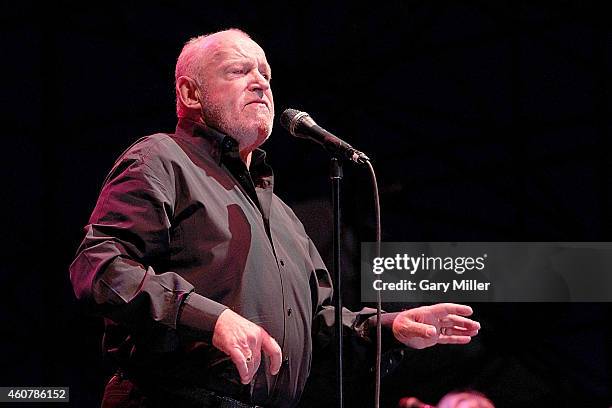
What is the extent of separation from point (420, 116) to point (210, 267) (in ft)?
7.22

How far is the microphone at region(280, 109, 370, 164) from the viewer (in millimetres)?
2001

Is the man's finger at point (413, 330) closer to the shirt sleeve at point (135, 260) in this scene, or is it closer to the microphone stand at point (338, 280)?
the microphone stand at point (338, 280)

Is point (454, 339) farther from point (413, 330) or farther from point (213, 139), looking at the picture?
point (213, 139)

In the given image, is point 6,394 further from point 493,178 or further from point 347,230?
point 493,178

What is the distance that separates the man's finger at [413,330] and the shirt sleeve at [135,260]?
2.06 ft

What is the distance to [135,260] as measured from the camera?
6.42 ft

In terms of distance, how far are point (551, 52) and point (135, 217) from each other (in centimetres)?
275

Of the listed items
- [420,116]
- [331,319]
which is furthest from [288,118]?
[420,116]

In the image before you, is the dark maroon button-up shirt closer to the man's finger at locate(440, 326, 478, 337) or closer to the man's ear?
the man's ear

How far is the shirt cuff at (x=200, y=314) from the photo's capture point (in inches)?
71.8

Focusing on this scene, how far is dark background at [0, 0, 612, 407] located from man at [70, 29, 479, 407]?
1318 millimetres

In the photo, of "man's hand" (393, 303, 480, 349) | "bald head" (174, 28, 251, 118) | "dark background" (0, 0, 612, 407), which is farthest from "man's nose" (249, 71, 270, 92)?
"dark background" (0, 0, 612, 407)

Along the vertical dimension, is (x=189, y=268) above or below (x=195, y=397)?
above

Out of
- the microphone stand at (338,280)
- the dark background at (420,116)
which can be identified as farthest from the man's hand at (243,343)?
the dark background at (420,116)
